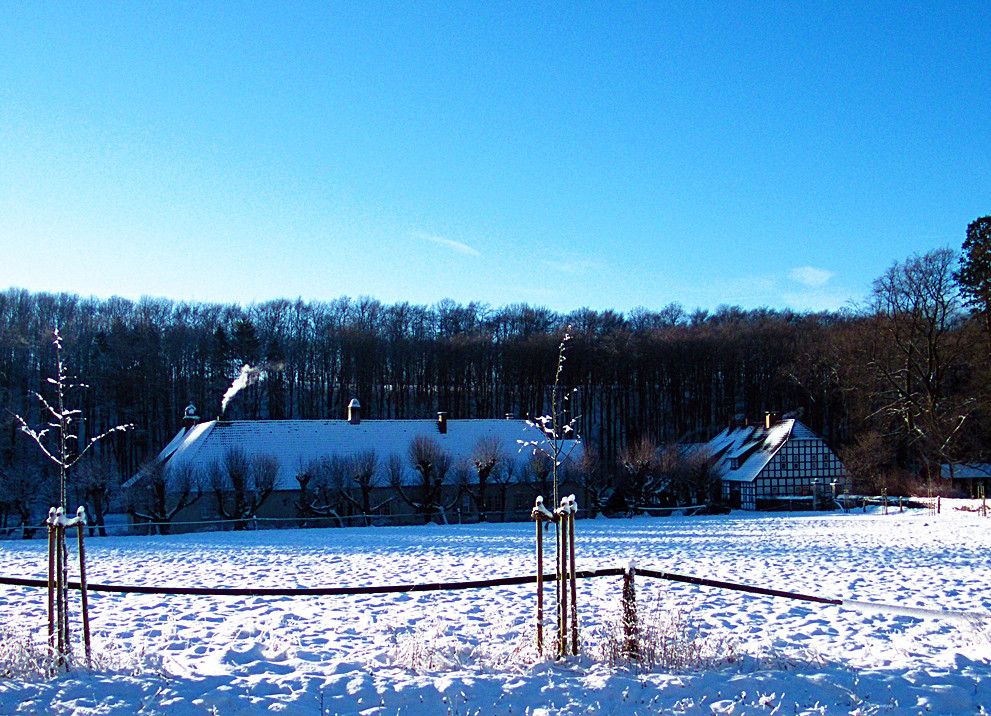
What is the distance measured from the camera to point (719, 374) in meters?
63.5

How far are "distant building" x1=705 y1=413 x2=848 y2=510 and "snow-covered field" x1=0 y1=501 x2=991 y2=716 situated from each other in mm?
24585

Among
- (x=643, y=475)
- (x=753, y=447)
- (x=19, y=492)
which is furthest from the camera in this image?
(x=753, y=447)

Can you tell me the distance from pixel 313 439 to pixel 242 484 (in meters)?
6.38

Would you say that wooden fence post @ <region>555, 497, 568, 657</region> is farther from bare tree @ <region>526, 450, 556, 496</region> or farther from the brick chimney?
the brick chimney

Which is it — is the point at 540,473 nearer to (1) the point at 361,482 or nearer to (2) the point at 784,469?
(1) the point at 361,482

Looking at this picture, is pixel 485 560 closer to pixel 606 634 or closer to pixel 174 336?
pixel 606 634

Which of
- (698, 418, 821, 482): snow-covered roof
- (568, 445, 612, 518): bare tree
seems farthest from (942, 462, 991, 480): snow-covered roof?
(568, 445, 612, 518): bare tree

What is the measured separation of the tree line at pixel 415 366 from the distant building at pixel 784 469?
599 centimetres

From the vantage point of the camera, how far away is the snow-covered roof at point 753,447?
42469 millimetres

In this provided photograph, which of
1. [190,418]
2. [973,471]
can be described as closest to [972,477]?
[973,471]

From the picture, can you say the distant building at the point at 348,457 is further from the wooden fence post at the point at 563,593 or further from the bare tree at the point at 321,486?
the wooden fence post at the point at 563,593

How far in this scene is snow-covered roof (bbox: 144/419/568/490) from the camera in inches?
1395

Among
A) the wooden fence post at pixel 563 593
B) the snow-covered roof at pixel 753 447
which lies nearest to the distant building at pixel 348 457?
the snow-covered roof at pixel 753 447

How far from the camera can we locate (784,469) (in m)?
42.4
